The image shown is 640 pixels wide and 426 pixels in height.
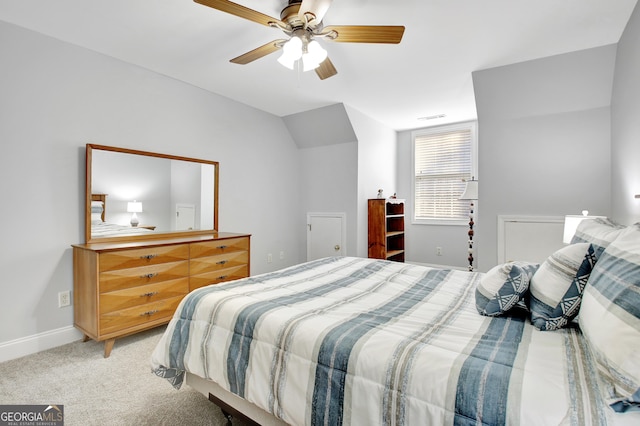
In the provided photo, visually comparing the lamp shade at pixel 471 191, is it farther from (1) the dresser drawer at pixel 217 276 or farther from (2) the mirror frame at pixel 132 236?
(2) the mirror frame at pixel 132 236

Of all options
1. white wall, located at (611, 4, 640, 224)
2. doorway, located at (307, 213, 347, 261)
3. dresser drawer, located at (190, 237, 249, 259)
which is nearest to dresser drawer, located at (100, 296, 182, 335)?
dresser drawer, located at (190, 237, 249, 259)

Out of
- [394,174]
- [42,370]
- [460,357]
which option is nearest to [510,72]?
[394,174]

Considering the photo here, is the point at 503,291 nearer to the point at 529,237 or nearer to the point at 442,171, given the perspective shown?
the point at 529,237

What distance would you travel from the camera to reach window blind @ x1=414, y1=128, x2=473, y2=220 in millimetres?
4883

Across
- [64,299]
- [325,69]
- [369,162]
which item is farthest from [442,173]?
[64,299]

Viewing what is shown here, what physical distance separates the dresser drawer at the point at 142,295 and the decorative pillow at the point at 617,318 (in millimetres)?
2702

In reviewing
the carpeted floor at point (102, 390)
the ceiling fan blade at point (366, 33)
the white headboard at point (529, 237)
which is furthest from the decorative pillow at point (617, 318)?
the white headboard at point (529, 237)

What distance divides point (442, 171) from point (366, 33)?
144 inches

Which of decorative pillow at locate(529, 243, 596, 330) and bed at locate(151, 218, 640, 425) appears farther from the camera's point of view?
decorative pillow at locate(529, 243, 596, 330)

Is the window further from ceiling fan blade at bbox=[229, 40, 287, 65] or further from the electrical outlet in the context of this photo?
the electrical outlet

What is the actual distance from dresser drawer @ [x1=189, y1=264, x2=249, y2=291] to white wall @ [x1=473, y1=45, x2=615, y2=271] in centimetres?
266

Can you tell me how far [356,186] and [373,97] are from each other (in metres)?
1.20

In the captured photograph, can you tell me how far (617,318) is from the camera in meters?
0.82

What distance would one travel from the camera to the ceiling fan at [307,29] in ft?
5.61
